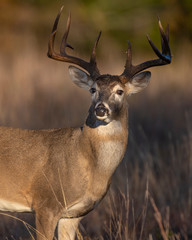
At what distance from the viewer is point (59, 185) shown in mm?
5477

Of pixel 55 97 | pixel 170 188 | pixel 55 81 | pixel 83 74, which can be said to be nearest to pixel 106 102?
pixel 83 74

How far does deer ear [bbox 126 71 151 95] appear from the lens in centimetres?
619

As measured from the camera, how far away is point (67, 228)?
5.91 m

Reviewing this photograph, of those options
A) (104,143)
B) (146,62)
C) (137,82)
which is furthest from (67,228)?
(146,62)

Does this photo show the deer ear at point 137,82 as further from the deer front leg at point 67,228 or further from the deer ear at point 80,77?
the deer front leg at point 67,228

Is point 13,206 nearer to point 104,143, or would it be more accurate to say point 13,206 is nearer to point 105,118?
point 104,143

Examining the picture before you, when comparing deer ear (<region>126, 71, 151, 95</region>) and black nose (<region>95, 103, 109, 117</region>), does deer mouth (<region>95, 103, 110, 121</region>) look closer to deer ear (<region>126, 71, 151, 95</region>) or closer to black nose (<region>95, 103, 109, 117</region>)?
black nose (<region>95, 103, 109, 117</region>)

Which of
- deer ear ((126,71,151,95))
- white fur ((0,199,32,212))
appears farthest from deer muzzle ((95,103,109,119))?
white fur ((0,199,32,212))

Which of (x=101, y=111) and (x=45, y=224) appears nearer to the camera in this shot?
(x=101, y=111)

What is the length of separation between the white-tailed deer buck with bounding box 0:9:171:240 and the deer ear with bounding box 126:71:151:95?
0.94ft

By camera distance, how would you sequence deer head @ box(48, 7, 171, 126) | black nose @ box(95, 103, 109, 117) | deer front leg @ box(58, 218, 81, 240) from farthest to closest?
deer front leg @ box(58, 218, 81, 240)
deer head @ box(48, 7, 171, 126)
black nose @ box(95, 103, 109, 117)

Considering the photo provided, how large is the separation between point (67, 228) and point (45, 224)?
55 cm

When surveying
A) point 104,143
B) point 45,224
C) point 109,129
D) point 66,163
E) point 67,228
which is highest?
point 109,129

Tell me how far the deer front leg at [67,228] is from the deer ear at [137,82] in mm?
1491
